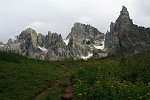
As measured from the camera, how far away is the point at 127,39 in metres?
105

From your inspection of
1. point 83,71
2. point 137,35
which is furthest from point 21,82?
point 137,35

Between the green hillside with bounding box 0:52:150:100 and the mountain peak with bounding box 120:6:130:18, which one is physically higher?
the mountain peak with bounding box 120:6:130:18

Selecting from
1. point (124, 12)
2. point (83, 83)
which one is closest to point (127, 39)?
point (124, 12)

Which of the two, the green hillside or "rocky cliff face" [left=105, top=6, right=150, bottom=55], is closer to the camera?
the green hillside

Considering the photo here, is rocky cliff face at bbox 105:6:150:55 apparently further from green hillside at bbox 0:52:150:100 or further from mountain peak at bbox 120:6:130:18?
green hillside at bbox 0:52:150:100

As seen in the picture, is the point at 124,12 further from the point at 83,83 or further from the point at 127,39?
the point at 83,83

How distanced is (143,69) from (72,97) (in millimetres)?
5997

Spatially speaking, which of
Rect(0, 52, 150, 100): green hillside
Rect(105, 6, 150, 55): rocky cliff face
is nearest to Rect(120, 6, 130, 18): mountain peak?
Rect(105, 6, 150, 55): rocky cliff face

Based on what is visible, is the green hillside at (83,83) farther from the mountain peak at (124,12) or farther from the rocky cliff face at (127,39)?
the mountain peak at (124,12)

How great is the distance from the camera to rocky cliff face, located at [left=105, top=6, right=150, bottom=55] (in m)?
90.9

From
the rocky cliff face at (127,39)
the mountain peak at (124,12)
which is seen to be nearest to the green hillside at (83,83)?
the rocky cliff face at (127,39)

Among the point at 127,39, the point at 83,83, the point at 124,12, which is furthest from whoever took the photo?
the point at 124,12

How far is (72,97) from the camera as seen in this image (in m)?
22.2

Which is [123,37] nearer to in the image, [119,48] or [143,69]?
[119,48]
